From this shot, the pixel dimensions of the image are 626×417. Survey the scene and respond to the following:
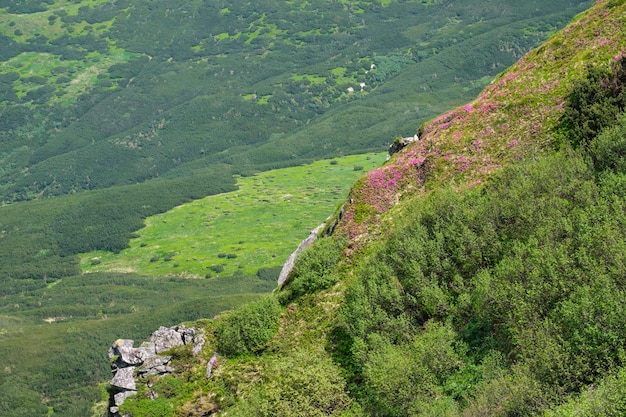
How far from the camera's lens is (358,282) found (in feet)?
186

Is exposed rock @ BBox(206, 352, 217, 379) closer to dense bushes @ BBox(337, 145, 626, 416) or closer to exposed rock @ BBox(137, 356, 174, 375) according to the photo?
exposed rock @ BBox(137, 356, 174, 375)

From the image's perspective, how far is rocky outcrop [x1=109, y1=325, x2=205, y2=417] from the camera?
65125 millimetres

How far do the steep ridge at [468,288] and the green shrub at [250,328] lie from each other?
0.58 feet

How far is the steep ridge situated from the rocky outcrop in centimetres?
159

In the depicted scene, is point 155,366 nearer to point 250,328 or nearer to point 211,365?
point 211,365

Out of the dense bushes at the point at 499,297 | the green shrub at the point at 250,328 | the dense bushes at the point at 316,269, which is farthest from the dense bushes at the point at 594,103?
the green shrub at the point at 250,328

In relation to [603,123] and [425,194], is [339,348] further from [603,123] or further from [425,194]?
[603,123]

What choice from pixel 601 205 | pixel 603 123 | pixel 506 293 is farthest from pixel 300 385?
pixel 603 123

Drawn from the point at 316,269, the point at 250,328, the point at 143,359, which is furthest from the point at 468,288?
the point at 143,359

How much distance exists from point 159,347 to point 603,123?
50949 millimetres

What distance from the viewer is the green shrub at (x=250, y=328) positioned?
205 feet

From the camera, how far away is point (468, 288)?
4909cm

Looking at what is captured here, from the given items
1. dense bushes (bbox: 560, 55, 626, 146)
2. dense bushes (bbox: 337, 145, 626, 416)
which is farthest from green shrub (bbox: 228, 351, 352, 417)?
dense bushes (bbox: 560, 55, 626, 146)

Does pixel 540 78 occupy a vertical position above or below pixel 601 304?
above
